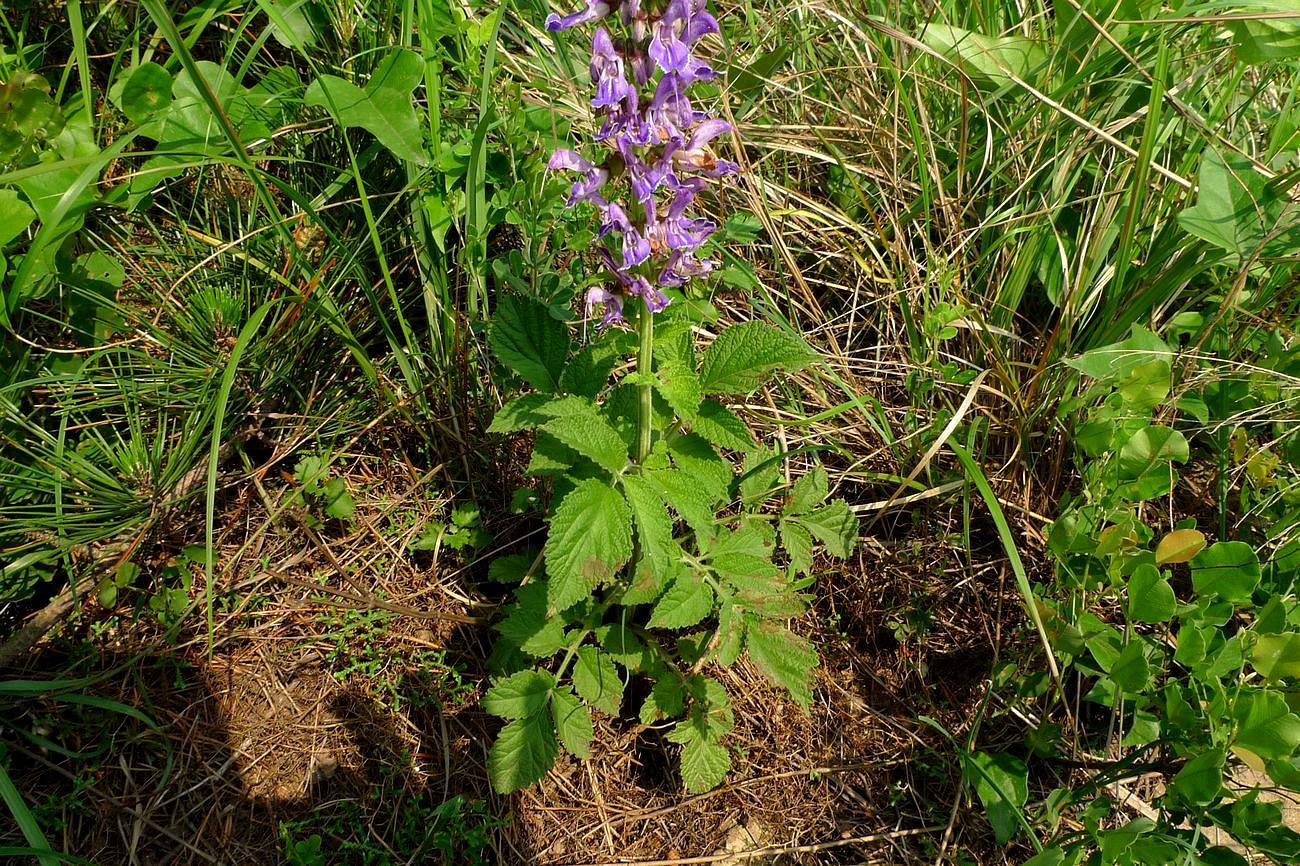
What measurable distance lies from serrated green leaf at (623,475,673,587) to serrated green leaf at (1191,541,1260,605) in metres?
1.29

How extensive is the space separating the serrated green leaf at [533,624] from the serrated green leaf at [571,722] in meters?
0.11

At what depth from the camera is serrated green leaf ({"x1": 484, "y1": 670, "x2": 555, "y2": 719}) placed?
2023mm

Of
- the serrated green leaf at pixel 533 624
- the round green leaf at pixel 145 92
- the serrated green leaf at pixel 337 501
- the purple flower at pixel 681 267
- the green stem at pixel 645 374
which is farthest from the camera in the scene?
the serrated green leaf at pixel 337 501

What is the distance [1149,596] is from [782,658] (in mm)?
830

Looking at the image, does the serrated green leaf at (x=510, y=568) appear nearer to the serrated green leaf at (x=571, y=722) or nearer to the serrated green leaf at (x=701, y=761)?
the serrated green leaf at (x=571, y=722)

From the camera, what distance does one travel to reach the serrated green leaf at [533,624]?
6.83ft

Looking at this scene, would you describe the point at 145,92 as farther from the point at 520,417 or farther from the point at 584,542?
the point at 584,542

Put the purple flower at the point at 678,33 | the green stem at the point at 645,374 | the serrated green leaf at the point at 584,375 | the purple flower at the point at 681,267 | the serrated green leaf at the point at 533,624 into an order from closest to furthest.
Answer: the purple flower at the point at 678,33
the purple flower at the point at 681,267
the green stem at the point at 645,374
the serrated green leaf at the point at 584,375
the serrated green leaf at the point at 533,624

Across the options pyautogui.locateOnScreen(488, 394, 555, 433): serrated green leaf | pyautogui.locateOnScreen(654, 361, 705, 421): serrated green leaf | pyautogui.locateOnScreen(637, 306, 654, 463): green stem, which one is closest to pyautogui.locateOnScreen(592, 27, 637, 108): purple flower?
pyautogui.locateOnScreen(637, 306, 654, 463): green stem

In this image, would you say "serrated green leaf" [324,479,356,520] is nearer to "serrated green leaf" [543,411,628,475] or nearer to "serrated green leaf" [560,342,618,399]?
"serrated green leaf" [560,342,618,399]

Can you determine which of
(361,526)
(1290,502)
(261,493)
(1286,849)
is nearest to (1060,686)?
(1286,849)

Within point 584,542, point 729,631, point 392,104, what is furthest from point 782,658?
point 392,104

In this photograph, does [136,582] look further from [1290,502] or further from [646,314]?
[1290,502]

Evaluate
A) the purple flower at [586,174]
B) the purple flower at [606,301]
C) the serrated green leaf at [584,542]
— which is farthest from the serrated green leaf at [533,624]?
the purple flower at [586,174]
